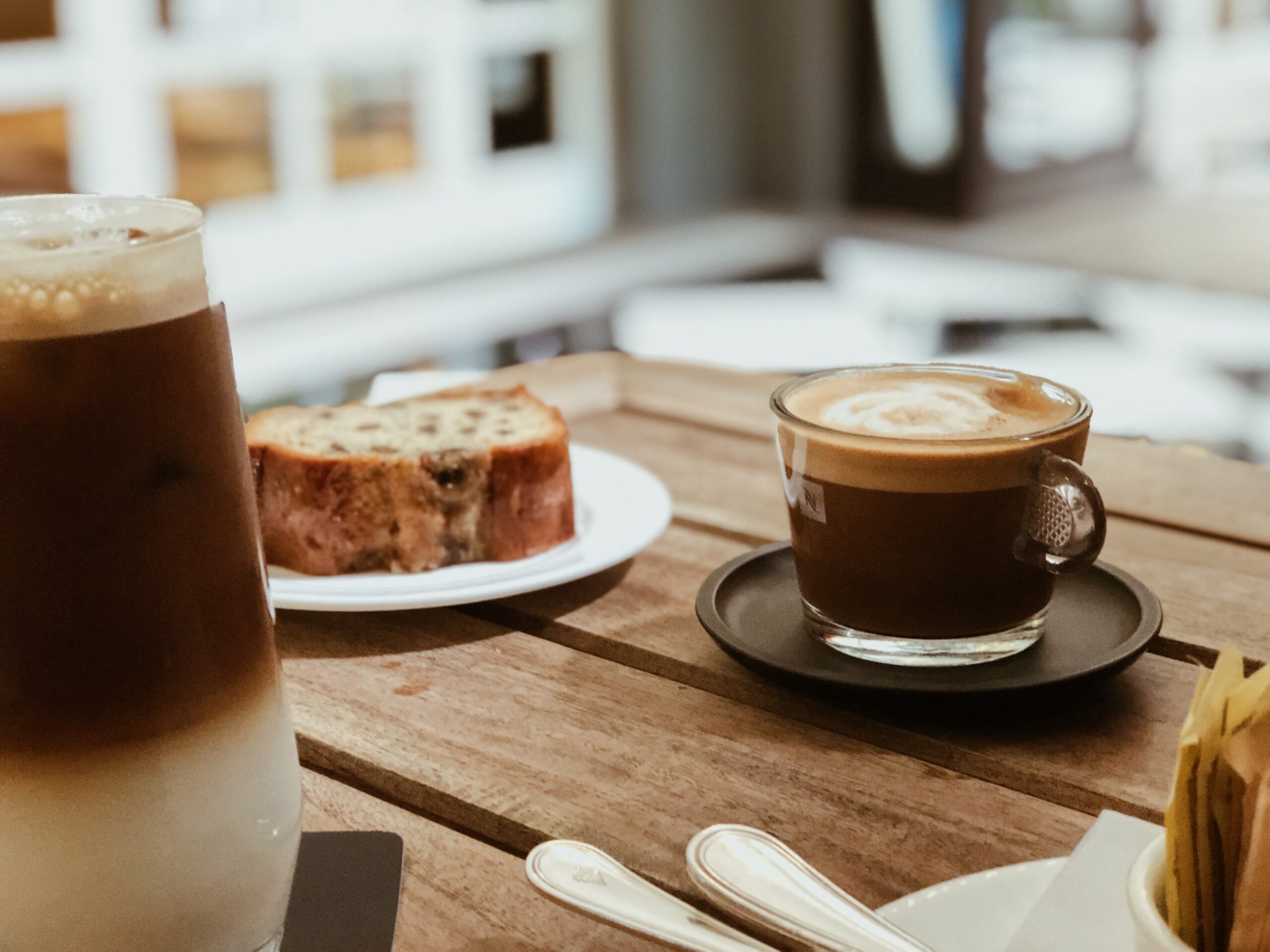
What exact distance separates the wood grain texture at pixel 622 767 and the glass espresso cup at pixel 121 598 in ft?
0.56

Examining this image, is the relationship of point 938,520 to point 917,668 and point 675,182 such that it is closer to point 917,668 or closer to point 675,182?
point 917,668

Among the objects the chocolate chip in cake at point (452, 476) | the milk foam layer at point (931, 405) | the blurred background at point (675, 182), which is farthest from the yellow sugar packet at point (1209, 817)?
the blurred background at point (675, 182)

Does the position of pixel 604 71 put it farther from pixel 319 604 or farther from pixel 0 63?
pixel 319 604

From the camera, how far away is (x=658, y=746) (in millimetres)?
683

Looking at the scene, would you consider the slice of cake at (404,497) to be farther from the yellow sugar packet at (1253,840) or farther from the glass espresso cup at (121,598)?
the yellow sugar packet at (1253,840)

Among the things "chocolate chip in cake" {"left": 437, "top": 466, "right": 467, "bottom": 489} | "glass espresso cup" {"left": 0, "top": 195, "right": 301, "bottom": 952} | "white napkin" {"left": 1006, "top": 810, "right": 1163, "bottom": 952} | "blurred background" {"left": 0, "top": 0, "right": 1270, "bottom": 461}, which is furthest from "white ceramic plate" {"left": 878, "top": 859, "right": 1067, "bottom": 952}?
"blurred background" {"left": 0, "top": 0, "right": 1270, "bottom": 461}

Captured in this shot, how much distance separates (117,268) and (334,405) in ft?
2.13

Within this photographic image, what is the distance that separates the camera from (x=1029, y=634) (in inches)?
29.3

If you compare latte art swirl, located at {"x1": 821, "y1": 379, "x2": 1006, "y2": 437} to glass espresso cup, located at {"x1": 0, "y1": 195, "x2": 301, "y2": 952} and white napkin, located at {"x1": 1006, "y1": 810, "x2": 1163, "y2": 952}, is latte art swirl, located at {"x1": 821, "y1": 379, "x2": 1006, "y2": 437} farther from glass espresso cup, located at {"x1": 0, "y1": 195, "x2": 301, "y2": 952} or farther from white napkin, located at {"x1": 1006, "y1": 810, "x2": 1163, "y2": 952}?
glass espresso cup, located at {"x1": 0, "y1": 195, "x2": 301, "y2": 952}

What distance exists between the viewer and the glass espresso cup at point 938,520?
0.70m

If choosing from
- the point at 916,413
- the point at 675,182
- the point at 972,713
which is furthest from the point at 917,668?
the point at 675,182

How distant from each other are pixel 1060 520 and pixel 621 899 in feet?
1.04

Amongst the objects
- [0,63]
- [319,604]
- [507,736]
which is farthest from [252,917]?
[0,63]

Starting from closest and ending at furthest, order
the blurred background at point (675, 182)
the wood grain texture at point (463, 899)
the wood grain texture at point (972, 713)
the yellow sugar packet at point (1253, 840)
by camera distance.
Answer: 1. the yellow sugar packet at point (1253, 840)
2. the wood grain texture at point (463, 899)
3. the wood grain texture at point (972, 713)
4. the blurred background at point (675, 182)
